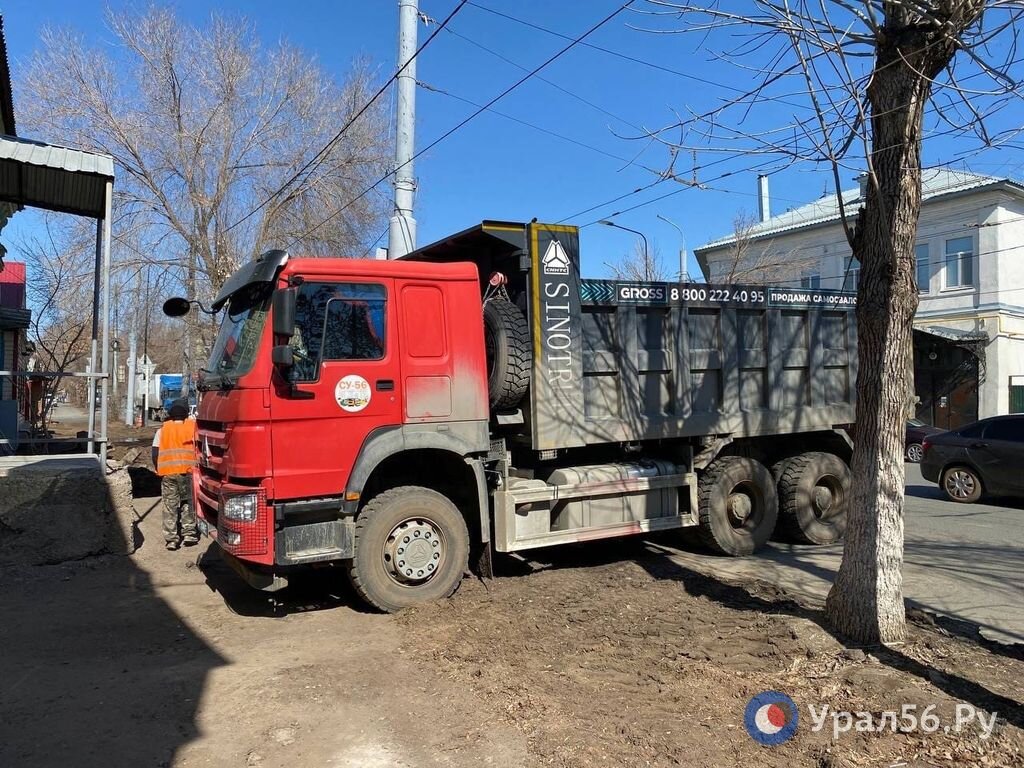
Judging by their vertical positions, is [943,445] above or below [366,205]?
below

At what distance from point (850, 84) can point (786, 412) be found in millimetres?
4167

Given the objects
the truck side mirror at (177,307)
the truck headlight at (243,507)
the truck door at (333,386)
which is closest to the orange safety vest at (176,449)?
the truck side mirror at (177,307)

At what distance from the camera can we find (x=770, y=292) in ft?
25.9

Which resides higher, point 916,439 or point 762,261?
point 762,261

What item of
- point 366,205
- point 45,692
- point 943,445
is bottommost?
point 45,692

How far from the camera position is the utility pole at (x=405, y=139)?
10734 millimetres

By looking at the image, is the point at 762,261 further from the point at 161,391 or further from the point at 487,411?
the point at 161,391

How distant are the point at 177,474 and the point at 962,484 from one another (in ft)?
38.2

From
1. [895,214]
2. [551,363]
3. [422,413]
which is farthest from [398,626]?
[895,214]

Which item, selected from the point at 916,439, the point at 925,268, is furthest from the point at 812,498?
the point at 925,268

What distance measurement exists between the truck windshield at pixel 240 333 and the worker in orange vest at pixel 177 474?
2.34m

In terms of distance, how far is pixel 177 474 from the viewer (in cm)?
810

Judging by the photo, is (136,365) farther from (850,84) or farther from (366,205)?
(850,84)

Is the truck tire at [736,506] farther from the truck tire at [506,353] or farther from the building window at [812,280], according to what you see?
the building window at [812,280]
